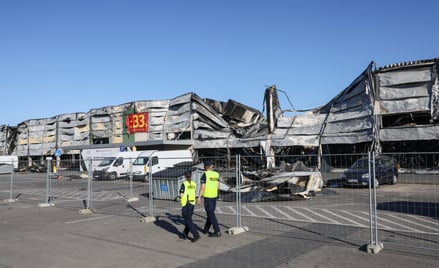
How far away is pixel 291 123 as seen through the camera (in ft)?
112

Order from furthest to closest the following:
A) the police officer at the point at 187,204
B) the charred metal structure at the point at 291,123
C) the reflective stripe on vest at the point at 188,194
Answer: the charred metal structure at the point at 291,123
the reflective stripe on vest at the point at 188,194
the police officer at the point at 187,204

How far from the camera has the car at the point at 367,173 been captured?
12.6 metres

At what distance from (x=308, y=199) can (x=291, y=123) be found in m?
18.6

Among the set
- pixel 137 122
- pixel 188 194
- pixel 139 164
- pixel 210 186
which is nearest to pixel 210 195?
pixel 210 186

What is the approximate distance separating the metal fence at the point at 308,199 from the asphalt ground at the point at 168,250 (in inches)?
18.0

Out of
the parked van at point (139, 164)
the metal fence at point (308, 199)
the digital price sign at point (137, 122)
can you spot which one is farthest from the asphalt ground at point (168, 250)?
the digital price sign at point (137, 122)

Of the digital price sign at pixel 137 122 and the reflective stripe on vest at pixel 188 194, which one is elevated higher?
the digital price sign at pixel 137 122

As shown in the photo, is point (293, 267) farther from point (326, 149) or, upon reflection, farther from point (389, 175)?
point (326, 149)

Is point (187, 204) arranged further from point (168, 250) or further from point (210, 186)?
point (168, 250)

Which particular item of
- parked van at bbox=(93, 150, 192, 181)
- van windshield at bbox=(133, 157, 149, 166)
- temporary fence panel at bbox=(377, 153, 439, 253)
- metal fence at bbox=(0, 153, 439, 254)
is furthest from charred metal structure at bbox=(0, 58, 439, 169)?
van windshield at bbox=(133, 157, 149, 166)

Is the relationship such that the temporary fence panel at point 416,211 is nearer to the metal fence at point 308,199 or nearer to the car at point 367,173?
the metal fence at point 308,199

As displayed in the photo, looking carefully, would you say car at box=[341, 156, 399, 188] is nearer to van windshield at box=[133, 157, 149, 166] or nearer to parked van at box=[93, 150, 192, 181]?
parked van at box=[93, 150, 192, 181]

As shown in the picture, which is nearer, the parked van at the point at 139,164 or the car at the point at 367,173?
the car at the point at 367,173

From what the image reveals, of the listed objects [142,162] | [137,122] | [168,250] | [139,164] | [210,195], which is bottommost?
[168,250]
